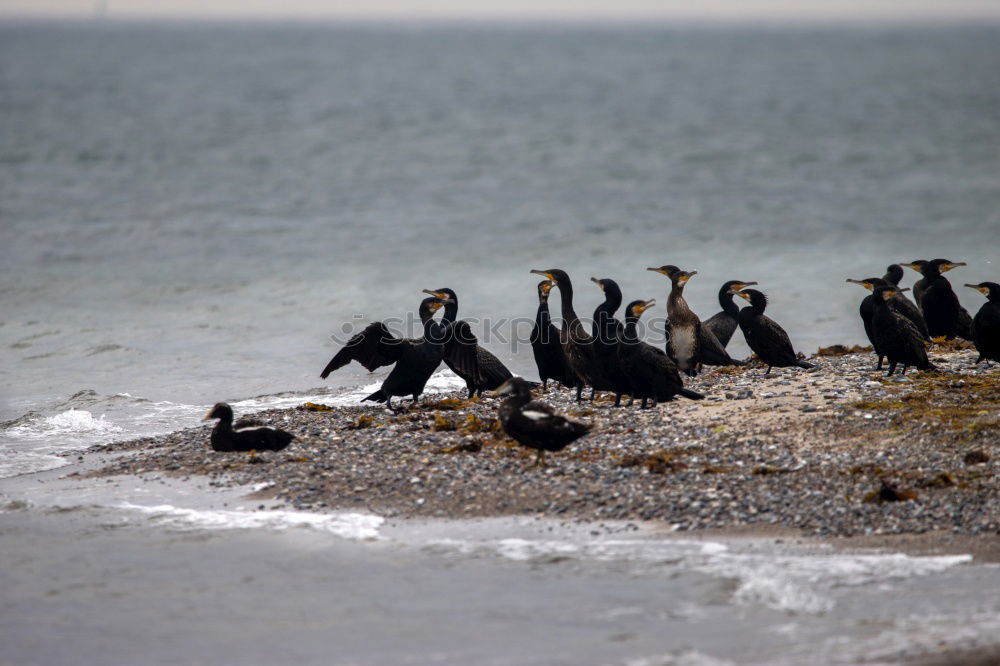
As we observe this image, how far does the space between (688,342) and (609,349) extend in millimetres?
1752

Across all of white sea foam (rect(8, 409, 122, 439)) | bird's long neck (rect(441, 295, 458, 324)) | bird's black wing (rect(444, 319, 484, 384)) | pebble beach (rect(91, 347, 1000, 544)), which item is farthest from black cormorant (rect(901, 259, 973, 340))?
white sea foam (rect(8, 409, 122, 439))

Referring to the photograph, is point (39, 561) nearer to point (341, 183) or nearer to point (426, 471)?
point (426, 471)

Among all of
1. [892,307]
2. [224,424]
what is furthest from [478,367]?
[892,307]

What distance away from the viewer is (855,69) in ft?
431

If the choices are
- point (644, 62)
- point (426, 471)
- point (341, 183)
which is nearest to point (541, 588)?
point (426, 471)

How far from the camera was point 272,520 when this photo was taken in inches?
355

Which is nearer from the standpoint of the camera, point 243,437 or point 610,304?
point 243,437

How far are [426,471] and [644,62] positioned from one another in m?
144

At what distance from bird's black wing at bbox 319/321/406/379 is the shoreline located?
701 millimetres

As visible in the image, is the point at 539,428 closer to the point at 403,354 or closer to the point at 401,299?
the point at 403,354

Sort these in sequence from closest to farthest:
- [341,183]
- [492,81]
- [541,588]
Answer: [541,588] → [341,183] → [492,81]

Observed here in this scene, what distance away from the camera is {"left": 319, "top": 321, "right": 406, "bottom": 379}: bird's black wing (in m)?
12.5

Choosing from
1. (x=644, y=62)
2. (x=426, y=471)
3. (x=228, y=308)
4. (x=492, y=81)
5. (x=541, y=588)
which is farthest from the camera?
(x=644, y=62)

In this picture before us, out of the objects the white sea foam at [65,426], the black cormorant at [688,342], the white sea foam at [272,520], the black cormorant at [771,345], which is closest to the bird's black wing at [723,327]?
the black cormorant at [688,342]
